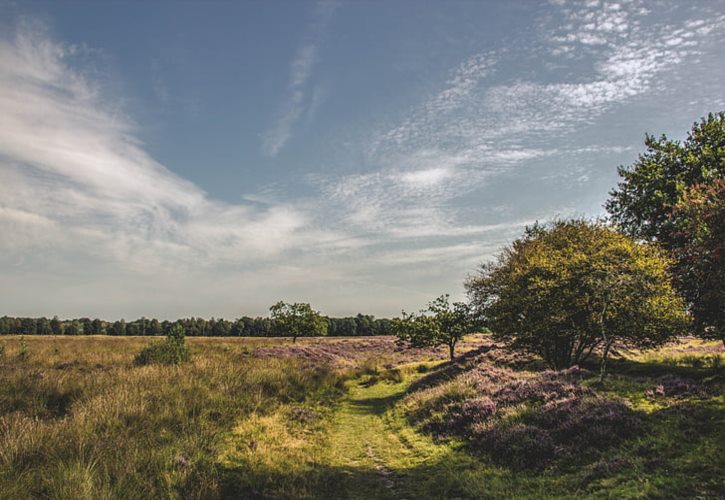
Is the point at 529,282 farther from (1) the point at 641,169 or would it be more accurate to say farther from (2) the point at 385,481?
(2) the point at 385,481

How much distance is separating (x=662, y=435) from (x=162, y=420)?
43.0 ft

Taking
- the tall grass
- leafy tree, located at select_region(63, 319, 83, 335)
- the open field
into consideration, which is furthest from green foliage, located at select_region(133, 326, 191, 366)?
leafy tree, located at select_region(63, 319, 83, 335)

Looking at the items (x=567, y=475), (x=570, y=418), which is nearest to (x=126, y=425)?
(x=567, y=475)

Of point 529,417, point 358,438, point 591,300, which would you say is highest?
point 591,300

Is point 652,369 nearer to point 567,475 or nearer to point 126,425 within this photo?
point 567,475

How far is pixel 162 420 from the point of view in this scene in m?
11.0

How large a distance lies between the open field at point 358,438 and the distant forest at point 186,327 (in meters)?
112

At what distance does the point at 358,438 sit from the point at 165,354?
1367 cm

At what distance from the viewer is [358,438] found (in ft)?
44.7

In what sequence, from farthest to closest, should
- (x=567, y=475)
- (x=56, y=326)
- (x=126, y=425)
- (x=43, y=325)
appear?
1. (x=56, y=326)
2. (x=43, y=325)
3. (x=126, y=425)
4. (x=567, y=475)

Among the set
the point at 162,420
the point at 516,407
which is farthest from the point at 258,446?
the point at 516,407

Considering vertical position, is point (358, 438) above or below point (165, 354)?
below

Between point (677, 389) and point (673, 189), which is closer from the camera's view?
point (677, 389)

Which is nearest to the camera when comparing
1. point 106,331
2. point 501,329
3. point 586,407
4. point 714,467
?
point 714,467
